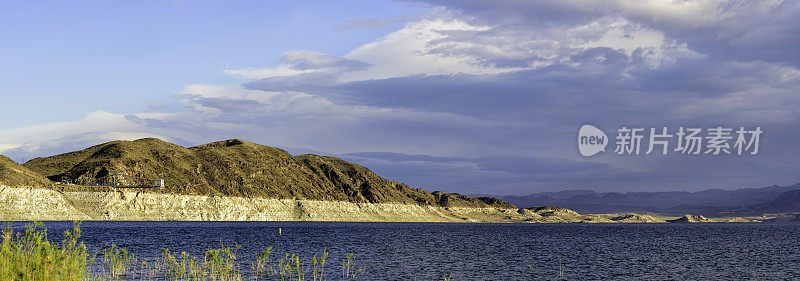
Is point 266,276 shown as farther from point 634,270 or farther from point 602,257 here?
point 602,257

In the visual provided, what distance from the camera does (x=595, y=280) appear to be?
4766cm

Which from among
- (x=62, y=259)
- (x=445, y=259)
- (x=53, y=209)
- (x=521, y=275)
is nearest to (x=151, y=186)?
(x=53, y=209)

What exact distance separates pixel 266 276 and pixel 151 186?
170 meters

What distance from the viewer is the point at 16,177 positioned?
160 m

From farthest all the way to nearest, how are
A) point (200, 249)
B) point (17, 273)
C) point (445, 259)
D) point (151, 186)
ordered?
1. point (151, 186)
2. point (200, 249)
3. point (445, 259)
4. point (17, 273)

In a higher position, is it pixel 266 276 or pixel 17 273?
pixel 17 273

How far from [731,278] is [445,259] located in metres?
26.8

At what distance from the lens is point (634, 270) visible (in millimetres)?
56188

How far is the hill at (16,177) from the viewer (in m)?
156

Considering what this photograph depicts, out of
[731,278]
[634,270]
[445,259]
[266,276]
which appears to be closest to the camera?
[266,276]

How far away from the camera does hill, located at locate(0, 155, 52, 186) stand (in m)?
156

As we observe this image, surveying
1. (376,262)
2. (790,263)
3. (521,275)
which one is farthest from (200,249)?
(790,263)

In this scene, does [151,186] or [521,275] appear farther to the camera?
[151,186]

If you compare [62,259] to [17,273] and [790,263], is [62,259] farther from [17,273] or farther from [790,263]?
[790,263]
